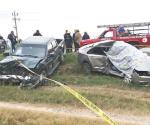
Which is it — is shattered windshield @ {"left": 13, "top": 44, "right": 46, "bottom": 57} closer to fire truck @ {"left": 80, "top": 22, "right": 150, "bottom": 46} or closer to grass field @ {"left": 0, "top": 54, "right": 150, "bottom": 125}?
grass field @ {"left": 0, "top": 54, "right": 150, "bottom": 125}

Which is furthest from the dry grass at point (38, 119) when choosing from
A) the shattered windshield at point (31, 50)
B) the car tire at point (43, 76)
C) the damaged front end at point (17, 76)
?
the shattered windshield at point (31, 50)

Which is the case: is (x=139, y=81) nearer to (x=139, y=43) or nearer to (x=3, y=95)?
(x=3, y=95)

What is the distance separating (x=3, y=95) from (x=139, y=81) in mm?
4712

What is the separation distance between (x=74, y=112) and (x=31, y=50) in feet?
19.9

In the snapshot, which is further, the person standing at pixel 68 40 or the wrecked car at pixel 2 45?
the wrecked car at pixel 2 45

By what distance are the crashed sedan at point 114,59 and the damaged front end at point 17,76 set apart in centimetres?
299

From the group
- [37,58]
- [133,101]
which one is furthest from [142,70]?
[37,58]

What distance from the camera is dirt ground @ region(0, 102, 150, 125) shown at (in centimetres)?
1403

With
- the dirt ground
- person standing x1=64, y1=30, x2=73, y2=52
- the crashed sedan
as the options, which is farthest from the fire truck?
the dirt ground

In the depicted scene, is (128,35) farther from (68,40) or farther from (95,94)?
(95,94)

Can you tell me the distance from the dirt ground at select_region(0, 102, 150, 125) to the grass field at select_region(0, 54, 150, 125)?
39 centimetres

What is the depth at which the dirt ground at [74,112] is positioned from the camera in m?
14.0

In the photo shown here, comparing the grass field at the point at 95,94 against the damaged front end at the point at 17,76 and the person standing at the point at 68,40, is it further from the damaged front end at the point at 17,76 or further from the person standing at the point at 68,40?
the person standing at the point at 68,40

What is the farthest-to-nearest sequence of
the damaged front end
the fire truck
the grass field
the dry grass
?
the fire truck → the damaged front end → the grass field → the dry grass
